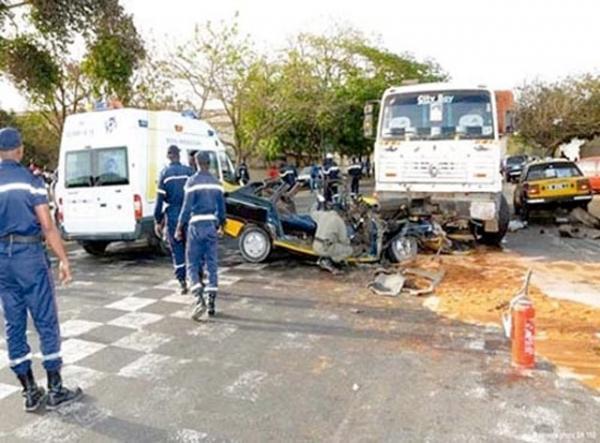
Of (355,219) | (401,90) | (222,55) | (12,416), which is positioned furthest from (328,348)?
(222,55)

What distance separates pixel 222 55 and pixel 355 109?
519 inches

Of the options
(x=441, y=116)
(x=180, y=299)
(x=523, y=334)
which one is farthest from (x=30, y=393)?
(x=441, y=116)

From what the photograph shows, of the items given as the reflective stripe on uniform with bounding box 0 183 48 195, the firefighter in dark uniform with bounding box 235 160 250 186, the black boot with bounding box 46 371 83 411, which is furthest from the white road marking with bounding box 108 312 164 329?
the firefighter in dark uniform with bounding box 235 160 250 186

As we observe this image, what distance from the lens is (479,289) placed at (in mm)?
7129

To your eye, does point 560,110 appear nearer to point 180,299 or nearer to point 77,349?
point 180,299

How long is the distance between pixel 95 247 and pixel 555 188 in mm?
11004

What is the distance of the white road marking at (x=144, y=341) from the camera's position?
5.19 metres

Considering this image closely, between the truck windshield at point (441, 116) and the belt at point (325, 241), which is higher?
the truck windshield at point (441, 116)

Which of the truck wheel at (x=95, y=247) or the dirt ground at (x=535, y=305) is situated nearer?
the dirt ground at (x=535, y=305)

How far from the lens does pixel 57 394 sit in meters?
4.02

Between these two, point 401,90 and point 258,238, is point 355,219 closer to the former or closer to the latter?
point 258,238

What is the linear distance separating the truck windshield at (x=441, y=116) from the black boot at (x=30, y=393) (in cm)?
740

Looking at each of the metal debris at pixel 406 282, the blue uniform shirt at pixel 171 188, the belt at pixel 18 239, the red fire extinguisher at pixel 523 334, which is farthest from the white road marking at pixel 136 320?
the red fire extinguisher at pixel 523 334

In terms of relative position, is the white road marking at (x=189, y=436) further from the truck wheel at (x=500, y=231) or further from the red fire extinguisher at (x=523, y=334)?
the truck wheel at (x=500, y=231)
